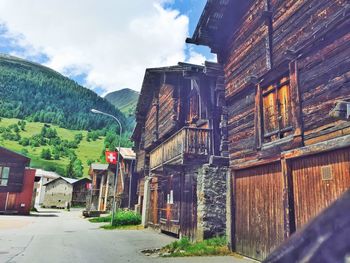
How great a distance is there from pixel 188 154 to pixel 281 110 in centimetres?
605

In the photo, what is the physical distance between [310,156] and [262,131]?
214cm

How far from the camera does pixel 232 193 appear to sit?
35.1ft

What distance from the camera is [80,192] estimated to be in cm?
7250

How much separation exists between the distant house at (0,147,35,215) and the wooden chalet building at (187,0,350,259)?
3523cm

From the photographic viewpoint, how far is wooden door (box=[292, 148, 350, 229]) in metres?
6.21

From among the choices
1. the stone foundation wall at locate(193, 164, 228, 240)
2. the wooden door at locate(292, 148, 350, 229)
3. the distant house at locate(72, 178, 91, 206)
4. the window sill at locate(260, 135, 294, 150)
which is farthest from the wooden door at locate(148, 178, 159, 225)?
the distant house at locate(72, 178, 91, 206)

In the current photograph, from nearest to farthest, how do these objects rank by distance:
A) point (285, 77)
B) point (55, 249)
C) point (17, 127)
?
point (285, 77) < point (55, 249) < point (17, 127)

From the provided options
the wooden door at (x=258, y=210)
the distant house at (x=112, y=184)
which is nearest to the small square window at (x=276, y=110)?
the wooden door at (x=258, y=210)

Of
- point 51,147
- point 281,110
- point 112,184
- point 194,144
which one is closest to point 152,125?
point 194,144

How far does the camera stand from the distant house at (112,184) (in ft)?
111

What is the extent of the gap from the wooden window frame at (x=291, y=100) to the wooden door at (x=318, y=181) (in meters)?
0.81

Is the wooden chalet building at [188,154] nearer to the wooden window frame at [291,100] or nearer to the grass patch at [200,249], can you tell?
the grass patch at [200,249]

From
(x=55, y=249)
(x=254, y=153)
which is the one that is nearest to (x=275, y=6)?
(x=254, y=153)

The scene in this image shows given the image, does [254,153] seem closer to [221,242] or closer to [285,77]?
[285,77]
